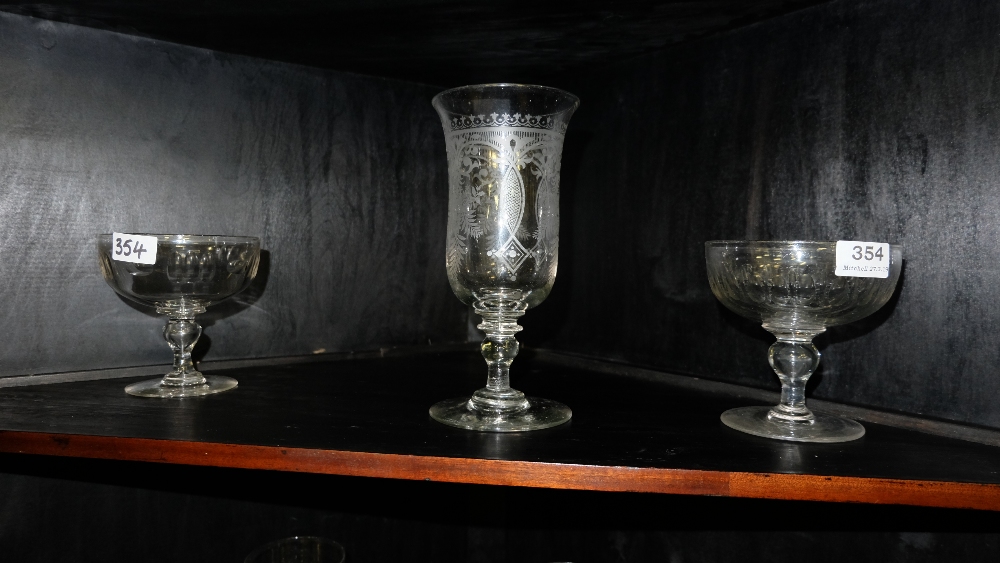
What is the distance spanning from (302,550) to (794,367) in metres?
0.67

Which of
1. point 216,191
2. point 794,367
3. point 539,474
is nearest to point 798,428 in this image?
point 794,367

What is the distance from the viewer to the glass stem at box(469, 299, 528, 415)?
0.73 m

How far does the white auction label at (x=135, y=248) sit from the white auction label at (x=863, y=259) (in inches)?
27.7

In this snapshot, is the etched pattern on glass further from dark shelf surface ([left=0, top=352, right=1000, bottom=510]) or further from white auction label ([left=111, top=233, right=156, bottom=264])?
white auction label ([left=111, top=233, right=156, bottom=264])

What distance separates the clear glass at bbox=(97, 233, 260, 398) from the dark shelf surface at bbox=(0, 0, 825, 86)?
269mm

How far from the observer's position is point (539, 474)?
0.60 m

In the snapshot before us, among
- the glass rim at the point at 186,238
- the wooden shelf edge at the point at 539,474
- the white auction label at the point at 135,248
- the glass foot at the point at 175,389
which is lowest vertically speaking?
the wooden shelf edge at the point at 539,474

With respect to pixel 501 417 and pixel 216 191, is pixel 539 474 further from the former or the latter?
pixel 216 191

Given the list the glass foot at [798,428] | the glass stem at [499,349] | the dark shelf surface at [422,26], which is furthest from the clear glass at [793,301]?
the dark shelf surface at [422,26]

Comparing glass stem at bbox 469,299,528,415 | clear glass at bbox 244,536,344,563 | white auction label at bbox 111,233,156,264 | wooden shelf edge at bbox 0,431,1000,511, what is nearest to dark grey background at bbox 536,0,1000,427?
wooden shelf edge at bbox 0,431,1000,511

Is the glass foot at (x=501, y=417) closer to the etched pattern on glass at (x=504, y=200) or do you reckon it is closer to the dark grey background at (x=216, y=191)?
the etched pattern on glass at (x=504, y=200)

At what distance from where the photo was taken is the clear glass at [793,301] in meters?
0.68

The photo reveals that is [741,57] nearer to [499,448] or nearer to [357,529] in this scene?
[499,448]

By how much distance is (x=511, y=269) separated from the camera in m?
0.71
